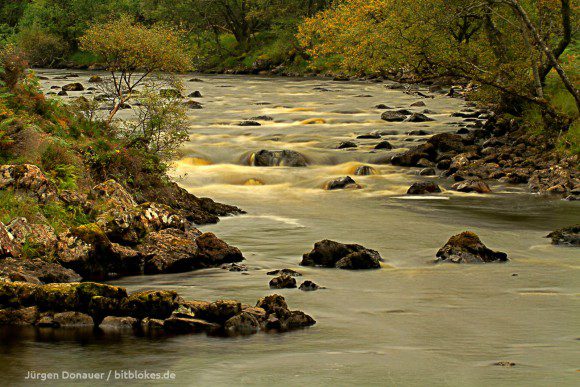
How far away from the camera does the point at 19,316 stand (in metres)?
12.2

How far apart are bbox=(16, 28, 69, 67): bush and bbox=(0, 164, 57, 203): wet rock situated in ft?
266

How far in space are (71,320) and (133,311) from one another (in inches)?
34.9

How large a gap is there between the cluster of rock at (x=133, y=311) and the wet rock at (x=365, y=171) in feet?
64.6

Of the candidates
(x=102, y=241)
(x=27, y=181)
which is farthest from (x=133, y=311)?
(x=27, y=181)

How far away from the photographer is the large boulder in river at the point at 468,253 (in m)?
17.5

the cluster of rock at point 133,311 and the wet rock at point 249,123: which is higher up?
the wet rock at point 249,123

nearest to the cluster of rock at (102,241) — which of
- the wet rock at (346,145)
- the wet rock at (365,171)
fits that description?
the wet rock at (365,171)

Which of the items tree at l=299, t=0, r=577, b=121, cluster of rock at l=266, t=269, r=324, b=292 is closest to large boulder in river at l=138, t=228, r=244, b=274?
cluster of rock at l=266, t=269, r=324, b=292

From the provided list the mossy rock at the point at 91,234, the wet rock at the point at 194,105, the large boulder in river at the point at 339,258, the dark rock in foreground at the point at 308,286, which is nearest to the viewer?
the dark rock in foreground at the point at 308,286

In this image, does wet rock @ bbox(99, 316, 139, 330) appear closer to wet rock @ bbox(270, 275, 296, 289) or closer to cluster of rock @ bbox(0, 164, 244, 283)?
cluster of rock @ bbox(0, 164, 244, 283)

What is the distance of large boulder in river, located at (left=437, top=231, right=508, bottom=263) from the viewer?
1752 cm

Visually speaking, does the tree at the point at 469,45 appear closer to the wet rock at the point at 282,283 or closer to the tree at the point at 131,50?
the tree at the point at 131,50

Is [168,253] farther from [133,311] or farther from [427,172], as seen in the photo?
[427,172]

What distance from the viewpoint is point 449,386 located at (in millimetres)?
9625
